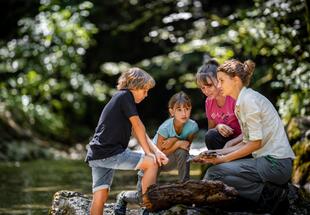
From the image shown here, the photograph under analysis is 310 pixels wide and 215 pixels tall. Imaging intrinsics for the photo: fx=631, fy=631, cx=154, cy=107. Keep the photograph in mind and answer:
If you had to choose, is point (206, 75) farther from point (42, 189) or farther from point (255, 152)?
point (42, 189)

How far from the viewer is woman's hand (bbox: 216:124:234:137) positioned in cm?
477

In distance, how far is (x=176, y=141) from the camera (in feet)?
15.4

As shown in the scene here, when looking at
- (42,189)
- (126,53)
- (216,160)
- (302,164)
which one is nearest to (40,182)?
(42,189)

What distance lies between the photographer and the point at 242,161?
4371mm

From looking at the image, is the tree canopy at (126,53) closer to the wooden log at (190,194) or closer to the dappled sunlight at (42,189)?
the dappled sunlight at (42,189)

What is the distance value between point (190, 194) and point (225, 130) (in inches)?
32.0

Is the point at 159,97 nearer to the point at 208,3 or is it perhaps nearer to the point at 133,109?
the point at 208,3

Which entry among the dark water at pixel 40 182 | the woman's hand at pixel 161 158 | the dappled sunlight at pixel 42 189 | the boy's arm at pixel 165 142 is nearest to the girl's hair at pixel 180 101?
the boy's arm at pixel 165 142

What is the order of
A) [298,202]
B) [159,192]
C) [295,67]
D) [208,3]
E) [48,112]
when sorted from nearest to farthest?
[159,192] → [298,202] → [295,67] → [48,112] → [208,3]

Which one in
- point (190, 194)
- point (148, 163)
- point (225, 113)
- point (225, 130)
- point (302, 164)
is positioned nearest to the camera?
point (190, 194)

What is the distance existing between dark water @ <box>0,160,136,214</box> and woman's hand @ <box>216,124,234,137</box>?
1.80m

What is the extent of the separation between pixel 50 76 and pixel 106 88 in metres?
2.17

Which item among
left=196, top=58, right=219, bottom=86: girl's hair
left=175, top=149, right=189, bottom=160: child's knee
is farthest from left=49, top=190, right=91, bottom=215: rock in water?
left=196, top=58, right=219, bottom=86: girl's hair

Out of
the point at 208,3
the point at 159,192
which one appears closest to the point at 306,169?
the point at 159,192
